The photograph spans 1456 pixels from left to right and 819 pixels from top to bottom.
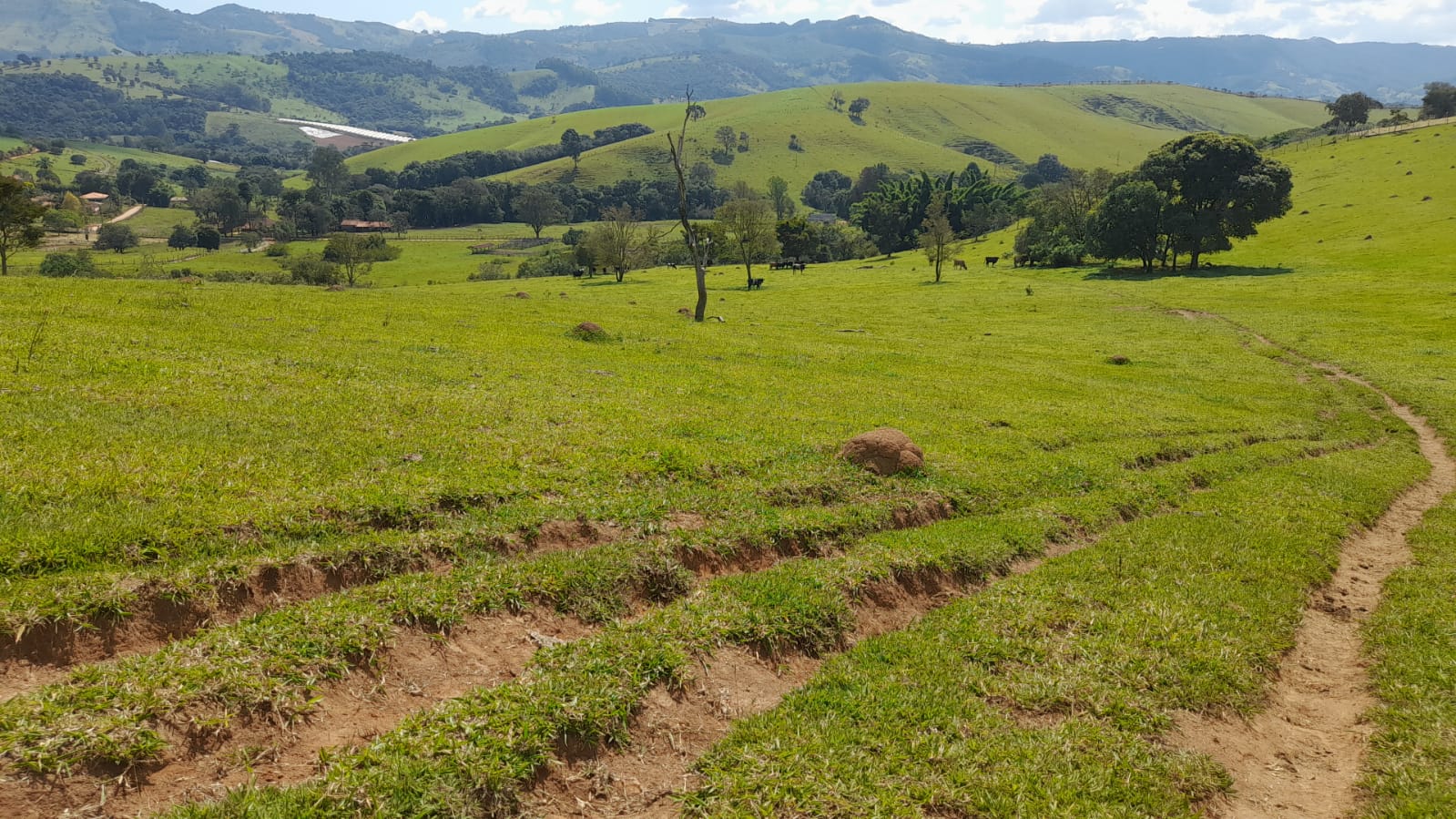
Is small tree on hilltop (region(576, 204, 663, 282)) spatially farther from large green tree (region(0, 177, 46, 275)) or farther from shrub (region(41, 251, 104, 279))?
large green tree (region(0, 177, 46, 275))

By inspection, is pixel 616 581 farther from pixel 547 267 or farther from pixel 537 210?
pixel 537 210

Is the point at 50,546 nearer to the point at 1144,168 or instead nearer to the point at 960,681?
the point at 960,681

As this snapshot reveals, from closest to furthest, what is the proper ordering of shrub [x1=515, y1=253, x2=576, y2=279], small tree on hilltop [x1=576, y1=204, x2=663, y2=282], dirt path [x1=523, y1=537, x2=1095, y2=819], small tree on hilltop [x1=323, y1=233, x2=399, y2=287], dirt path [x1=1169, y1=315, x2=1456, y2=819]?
dirt path [x1=523, y1=537, x2=1095, y2=819]
dirt path [x1=1169, y1=315, x2=1456, y2=819]
small tree on hilltop [x1=576, y1=204, x2=663, y2=282]
small tree on hilltop [x1=323, y1=233, x2=399, y2=287]
shrub [x1=515, y1=253, x2=576, y2=279]

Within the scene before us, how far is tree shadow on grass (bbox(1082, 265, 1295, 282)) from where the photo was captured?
3100 inches

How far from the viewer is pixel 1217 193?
84.6 m

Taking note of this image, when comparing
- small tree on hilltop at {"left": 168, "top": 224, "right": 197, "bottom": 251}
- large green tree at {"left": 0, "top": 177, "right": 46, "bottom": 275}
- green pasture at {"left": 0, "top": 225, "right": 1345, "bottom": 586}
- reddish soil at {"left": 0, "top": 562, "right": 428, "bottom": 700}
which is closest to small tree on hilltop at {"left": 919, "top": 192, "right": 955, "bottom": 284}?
green pasture at {"left": 0, "top": 225, "right": 1345, "bottom": 586}

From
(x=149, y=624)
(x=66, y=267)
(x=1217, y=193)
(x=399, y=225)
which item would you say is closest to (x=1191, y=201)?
(x=1217, y=193)

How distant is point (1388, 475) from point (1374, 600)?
1155cm

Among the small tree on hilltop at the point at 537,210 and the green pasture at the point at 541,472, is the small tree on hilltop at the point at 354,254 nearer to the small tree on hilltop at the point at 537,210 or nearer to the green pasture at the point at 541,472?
the small tree on hilltop at the point at 537,210

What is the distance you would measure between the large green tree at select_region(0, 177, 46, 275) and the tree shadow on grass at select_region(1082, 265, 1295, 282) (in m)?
98.8

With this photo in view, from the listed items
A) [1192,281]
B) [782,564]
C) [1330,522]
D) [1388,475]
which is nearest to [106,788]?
[782,564]

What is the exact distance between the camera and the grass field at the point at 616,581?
7.50 m

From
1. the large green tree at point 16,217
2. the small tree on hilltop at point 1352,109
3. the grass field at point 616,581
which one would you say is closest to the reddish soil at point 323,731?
the grass field at point 616,581

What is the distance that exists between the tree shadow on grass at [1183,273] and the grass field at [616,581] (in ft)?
199
